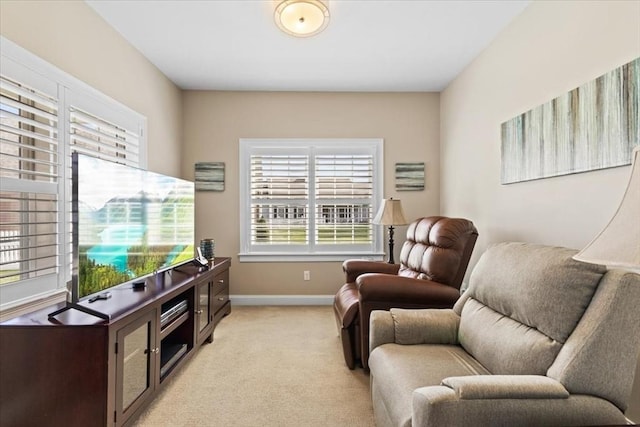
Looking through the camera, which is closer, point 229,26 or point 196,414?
point 196,414

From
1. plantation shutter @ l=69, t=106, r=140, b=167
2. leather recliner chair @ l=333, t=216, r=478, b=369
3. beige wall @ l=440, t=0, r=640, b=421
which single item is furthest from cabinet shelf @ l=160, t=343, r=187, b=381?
beige wall @ l=440, t=0, r=640, b=421

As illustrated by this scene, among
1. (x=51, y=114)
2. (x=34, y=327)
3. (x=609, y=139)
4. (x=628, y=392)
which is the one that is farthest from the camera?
(x=51, y=114)

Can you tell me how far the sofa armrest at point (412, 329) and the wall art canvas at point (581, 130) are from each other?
3.77ft

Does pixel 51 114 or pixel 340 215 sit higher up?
pixel 51 114

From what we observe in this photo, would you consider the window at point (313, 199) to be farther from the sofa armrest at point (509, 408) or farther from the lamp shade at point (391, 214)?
the sofa armrest at point (509, 408)

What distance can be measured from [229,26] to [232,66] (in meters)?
0.76

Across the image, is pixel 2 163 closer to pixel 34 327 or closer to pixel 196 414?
pixel 34 327

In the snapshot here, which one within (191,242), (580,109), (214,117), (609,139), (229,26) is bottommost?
(191,242)

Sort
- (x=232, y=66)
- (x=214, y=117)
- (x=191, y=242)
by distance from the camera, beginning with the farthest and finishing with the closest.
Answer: (x=214, y=117) < (x=232, y=66) < (x=191, y=242)

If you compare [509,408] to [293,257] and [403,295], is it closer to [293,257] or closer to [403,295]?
[403,295]

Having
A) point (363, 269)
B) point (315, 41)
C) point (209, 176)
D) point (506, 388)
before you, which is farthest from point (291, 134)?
point (506, 388)

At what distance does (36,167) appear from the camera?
202cm

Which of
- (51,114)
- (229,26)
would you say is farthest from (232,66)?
(51,114)

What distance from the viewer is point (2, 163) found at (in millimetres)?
1782
